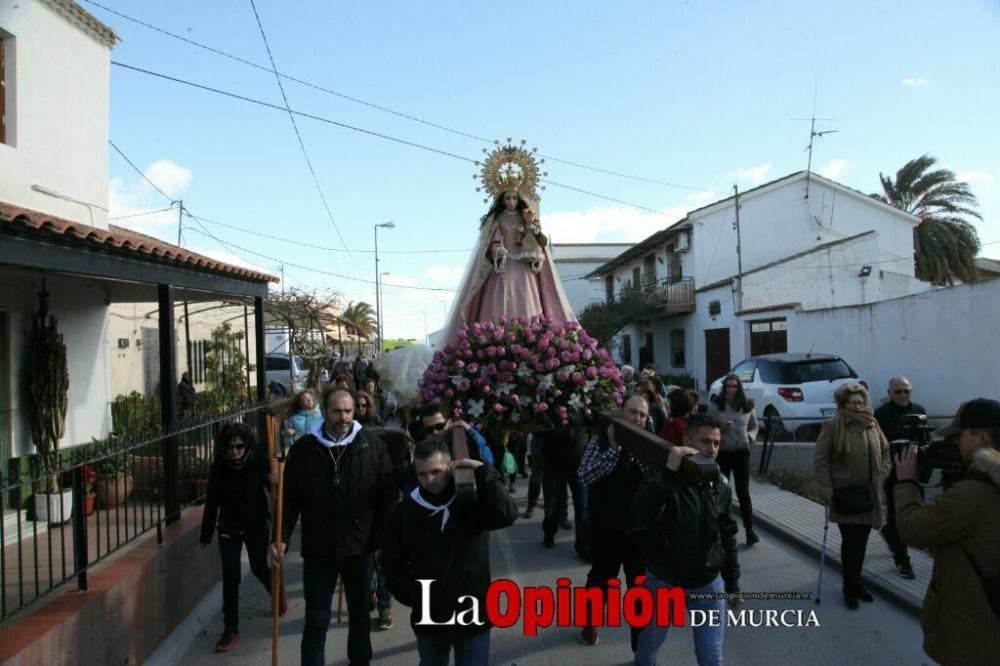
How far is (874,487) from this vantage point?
5430 millimetres

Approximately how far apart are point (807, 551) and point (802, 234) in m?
25.3

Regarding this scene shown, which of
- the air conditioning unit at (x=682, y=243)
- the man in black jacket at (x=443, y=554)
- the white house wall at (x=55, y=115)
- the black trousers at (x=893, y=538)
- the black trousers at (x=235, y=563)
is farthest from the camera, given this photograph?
the air conditioning unit at (x=682, y=243)

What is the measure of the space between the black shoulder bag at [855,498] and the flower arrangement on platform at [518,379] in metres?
1.78

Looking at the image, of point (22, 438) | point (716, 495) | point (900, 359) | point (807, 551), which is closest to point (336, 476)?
point (716, 495)

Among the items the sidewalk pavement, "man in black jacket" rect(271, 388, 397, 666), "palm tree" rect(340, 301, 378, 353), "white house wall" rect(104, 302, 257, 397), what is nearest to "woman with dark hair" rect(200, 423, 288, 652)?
"man in black jacket" rect(271, 388, 397, 666)

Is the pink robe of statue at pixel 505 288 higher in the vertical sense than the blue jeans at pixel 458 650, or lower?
higher

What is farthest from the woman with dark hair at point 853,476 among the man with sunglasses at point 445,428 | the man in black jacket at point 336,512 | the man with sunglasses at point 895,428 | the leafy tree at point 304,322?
the leafy tree at point 304,322

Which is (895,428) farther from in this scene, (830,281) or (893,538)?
(830,281)

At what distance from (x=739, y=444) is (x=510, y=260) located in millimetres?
2790

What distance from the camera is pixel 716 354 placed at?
91.0ft

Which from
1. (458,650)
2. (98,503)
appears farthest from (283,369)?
(458,650)

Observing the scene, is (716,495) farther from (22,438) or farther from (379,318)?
(379,318)

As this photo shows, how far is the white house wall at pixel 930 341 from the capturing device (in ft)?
49.2

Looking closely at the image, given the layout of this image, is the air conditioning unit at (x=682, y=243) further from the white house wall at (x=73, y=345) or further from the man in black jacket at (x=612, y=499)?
the man in black jacket at (x=612, y=499)
